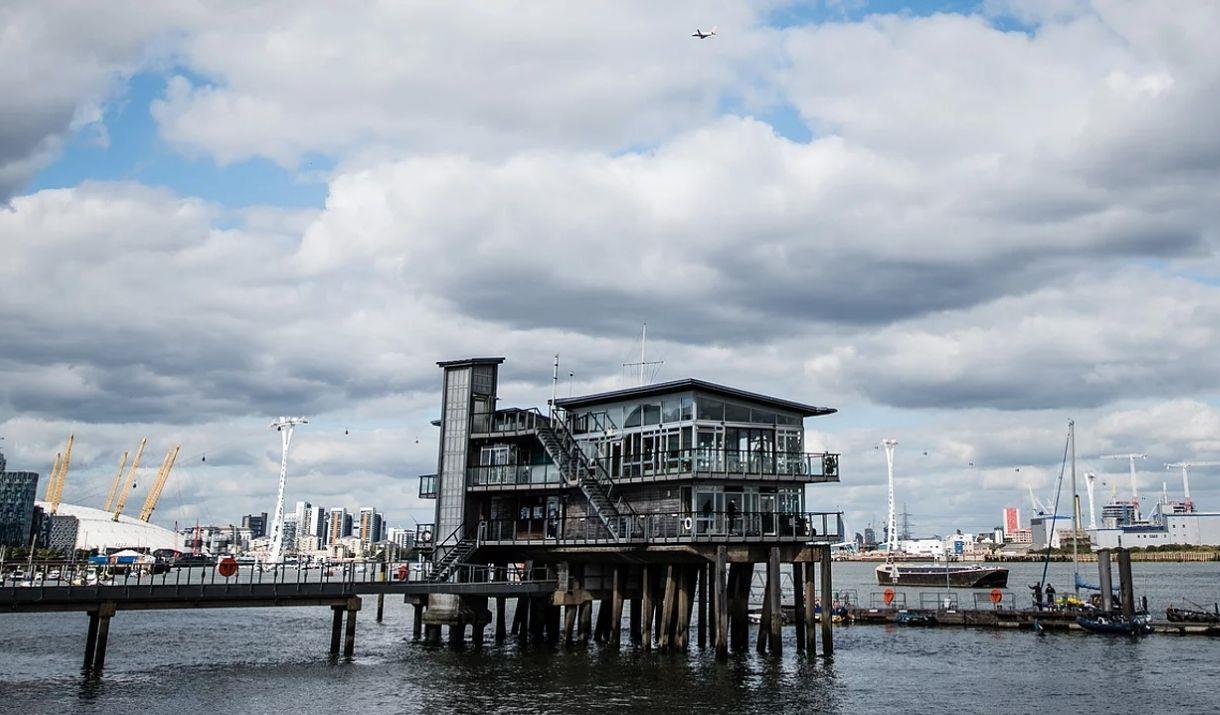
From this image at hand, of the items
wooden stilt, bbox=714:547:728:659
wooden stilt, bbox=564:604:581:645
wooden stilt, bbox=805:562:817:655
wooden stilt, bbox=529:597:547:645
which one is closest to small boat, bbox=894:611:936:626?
wooden stilt, bbox=805:562:817:655

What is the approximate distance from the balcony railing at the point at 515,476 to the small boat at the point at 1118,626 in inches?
1635

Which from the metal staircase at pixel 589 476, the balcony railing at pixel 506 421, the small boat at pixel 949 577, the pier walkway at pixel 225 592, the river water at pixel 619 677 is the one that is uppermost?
the balcony railing at pixel 506 421

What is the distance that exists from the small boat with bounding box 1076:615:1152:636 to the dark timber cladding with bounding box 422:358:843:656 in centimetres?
2550

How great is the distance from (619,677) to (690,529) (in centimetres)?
950

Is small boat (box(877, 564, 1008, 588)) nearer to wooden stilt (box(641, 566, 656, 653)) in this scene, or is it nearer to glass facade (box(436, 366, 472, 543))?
wooden stilt (box(641, 566, 656, 653))

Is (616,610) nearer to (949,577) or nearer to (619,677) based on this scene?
(619,677)

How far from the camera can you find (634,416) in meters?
61.2

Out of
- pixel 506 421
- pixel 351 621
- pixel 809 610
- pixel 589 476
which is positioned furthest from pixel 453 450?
pixel 809 610

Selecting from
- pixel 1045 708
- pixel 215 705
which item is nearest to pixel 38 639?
pixel 215 705

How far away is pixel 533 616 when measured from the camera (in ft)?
215

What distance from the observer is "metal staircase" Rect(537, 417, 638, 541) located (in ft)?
190

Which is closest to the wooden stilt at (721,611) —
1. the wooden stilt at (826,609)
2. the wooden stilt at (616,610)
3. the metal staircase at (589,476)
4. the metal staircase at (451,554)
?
the metal staircase at (589,476)

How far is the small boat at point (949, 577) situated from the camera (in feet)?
536

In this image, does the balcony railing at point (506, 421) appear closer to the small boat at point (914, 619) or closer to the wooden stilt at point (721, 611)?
the wooden stilt at point (721, 611)
